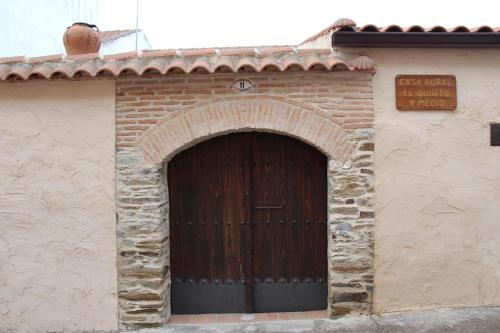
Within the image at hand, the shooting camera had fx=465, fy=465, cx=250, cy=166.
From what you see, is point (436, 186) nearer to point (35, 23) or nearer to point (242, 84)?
point (242, 84)

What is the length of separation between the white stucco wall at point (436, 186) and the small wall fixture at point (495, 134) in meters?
0.05

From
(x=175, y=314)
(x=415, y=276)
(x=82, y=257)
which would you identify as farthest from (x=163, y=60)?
(x=415, y=276)

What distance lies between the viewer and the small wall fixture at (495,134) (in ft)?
15.6

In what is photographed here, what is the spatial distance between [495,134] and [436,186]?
0.80 meters

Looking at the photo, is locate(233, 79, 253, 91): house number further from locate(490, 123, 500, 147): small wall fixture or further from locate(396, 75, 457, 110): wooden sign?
locate(490, 123, 500, 147): small wall fixture

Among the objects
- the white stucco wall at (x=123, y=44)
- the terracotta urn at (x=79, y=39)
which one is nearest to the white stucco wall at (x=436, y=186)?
the terracotta urn at (x=79, y=39)

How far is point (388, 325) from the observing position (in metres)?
4.53

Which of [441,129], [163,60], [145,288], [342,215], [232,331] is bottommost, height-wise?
[232,331]

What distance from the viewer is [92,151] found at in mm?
4711

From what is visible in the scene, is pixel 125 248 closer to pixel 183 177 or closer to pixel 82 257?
pixel 82 257

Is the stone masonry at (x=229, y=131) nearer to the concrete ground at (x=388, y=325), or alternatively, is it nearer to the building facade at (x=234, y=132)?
the building facade at (x=234, y=132)

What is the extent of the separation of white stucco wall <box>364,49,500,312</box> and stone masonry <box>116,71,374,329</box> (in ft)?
0.64

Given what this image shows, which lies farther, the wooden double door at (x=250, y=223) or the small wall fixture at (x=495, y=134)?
the wooden double door at (x=250, y=223)

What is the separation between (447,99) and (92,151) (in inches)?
143
